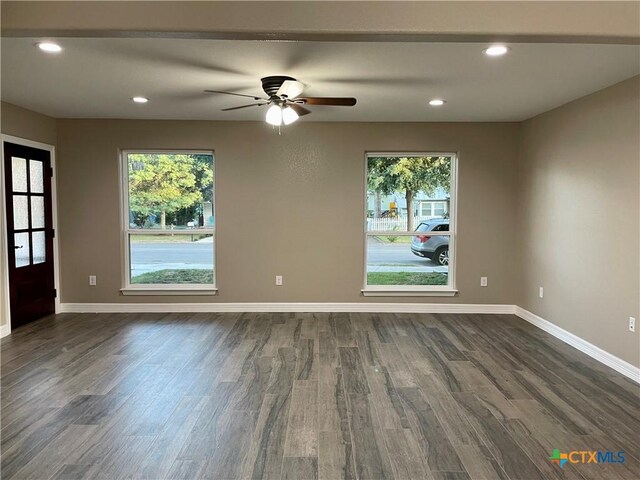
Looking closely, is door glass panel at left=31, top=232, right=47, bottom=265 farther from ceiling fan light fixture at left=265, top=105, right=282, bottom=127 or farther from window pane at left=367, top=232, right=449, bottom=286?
window pane at left=367, top=232, right=449, bottom=286

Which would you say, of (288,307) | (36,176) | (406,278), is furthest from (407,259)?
(36,176)

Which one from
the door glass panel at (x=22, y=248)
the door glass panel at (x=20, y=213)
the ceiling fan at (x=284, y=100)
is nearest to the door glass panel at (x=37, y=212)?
the door glass panel at (x=20, y=213)

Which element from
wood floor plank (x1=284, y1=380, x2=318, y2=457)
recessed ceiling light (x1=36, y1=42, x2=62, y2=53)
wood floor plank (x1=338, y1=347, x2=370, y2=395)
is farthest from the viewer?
wood floor plank (x1=338, y1=347, x2=370, y2=395)

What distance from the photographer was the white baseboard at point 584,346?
338cm

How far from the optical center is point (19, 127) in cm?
454

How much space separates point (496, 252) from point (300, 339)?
116 inches

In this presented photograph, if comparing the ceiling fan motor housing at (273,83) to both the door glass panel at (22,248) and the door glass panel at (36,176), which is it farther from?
the door glass panel at (22,248)

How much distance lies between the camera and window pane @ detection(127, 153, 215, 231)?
542 centimetres

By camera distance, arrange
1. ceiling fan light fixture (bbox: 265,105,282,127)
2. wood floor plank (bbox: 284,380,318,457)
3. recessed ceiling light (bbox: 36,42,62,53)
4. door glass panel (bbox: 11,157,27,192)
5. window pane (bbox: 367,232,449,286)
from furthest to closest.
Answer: window pane (bbox: 367,232,449,286), door glass panel (bbox: 11,157,27,192), ceiling fan light fixture (bbox: 265,105,282,127), recessed ceiling light (bbox: 36,42,62,53), wood floor plank (bbox: 284,380,318,457)

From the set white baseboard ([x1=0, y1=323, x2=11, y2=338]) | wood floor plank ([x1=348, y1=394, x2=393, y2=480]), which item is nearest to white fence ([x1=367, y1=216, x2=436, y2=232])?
wood floor plank ([x1=348, y1=394, x2=393, y2=480])

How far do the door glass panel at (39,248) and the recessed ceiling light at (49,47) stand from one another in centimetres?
284

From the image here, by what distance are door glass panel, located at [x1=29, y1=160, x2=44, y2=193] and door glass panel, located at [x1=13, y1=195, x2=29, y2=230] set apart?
0.74 feet

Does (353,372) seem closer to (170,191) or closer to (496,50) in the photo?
(496,50)

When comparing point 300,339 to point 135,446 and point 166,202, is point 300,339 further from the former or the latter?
point 166,202
